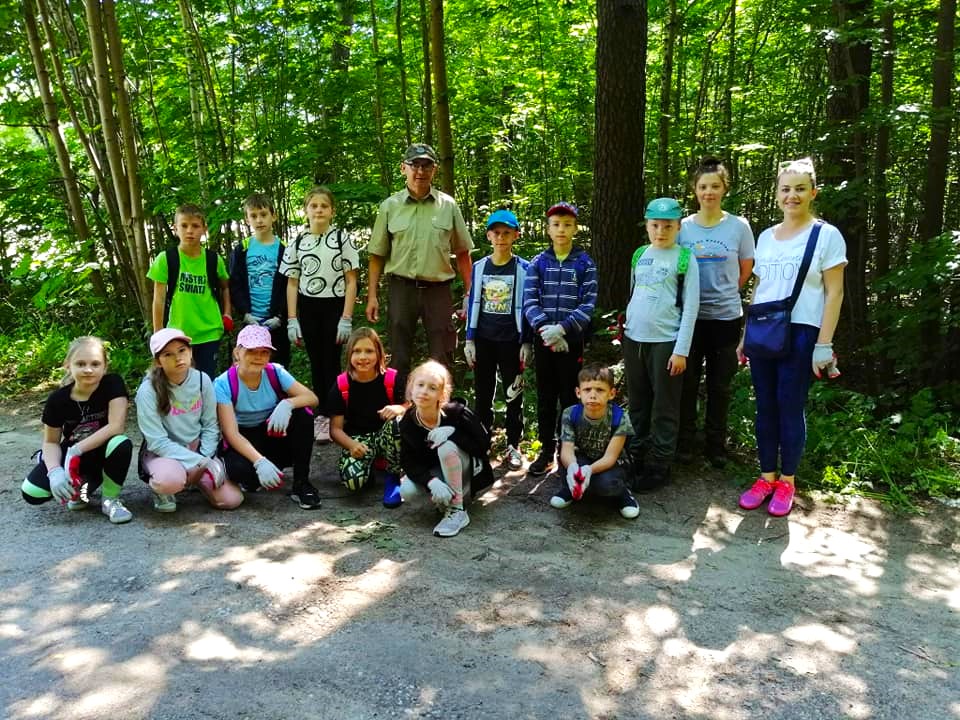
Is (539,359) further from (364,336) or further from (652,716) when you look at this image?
(652,716)

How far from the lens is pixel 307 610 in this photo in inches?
123

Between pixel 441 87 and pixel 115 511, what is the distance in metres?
4.30

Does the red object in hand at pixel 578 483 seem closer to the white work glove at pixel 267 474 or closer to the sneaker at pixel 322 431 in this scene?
the white work glove at pixel 267 474

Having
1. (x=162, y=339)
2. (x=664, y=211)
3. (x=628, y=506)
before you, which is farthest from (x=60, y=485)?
(x=664, y=211)

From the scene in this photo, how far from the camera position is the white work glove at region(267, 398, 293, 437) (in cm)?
447

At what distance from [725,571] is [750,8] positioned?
10209 millimetres

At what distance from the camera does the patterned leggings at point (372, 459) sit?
467cm

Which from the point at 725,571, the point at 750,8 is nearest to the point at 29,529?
the point at 725,571

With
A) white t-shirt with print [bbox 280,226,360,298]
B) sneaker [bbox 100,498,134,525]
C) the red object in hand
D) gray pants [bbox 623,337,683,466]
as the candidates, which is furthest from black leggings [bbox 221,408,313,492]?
gray pants [bbox 623,337,683,466]

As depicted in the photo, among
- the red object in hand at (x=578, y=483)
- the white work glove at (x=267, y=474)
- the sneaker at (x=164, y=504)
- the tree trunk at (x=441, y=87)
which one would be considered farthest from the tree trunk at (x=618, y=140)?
the sneaker at (x=164, y=504)

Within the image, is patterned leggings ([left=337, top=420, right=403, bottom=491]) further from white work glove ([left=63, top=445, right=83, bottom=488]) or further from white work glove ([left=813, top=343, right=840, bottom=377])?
white work glove ([left=813, top=343, right=840, bottom=377])

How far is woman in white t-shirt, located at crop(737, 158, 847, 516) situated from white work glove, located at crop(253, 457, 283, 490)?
3017 mm

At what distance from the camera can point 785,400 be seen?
422 cm

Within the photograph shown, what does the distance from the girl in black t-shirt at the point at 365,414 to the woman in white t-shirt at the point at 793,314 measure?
7.73 feet
